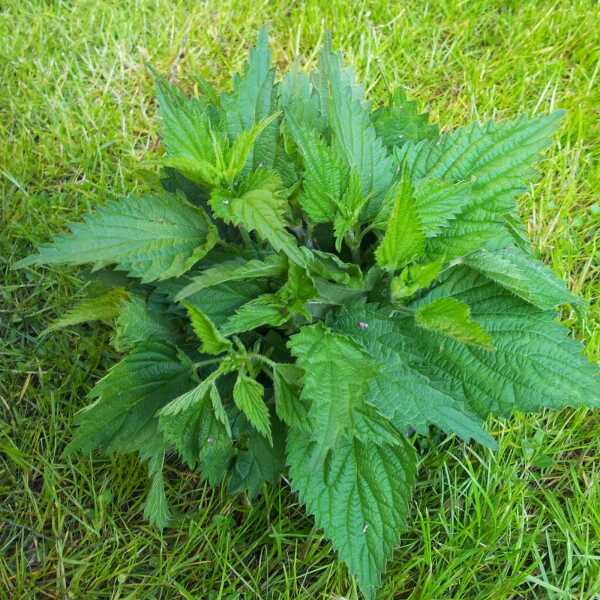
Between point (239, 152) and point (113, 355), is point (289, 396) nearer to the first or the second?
point (239, 152)

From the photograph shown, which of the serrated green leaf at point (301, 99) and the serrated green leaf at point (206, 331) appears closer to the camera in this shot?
the serrated green leaf at point (206, 331)

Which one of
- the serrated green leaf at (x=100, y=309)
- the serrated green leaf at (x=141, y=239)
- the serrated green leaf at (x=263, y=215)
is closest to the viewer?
the serrated green leaf at (x=263, y=215)

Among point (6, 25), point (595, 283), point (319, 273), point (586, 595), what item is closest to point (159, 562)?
point (319, 273)

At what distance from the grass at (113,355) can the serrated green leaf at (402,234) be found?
0.63 meters

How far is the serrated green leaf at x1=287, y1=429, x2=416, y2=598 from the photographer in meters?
1.48

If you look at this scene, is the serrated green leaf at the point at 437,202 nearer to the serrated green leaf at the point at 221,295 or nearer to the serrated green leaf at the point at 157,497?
the serrated green leaf at the point at 221,295

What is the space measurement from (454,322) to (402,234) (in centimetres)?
21

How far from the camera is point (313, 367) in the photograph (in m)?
1.33

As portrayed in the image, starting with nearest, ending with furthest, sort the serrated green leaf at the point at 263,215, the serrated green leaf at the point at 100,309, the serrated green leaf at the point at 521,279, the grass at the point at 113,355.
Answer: the serrated green leaf at the point at 263,215
the serrated green leaf at the point at 521,279
the serrated green leaf at the point at 100,309
the grass at the point at 113,355

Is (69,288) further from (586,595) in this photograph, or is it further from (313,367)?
(586,595)

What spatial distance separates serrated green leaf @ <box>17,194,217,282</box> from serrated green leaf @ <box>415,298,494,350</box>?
1.53ft

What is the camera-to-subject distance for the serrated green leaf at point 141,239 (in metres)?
1.34

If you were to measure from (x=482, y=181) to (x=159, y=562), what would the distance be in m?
1.25

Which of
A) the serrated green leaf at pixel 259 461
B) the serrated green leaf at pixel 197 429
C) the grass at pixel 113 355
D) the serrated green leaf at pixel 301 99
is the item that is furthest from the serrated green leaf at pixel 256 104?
the grass at pixel 113 355
